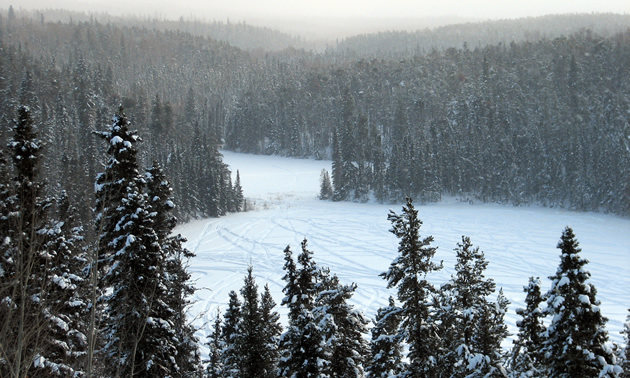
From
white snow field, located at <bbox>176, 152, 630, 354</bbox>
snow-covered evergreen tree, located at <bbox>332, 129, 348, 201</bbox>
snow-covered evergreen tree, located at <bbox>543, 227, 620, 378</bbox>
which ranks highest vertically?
snow-covered evergreen tree, located at <bbox>543, 227, 620, 378</bbox>

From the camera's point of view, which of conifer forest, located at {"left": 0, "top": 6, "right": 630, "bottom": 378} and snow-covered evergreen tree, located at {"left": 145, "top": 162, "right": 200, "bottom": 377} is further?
snow-covered evergreen tree, located at {"left": 145, "top": 162, "right": 200, "bottom": 377}

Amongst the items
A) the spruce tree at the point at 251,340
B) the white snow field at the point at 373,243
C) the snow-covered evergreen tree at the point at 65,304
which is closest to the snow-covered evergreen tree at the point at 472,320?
the spruce tree at the point at 251,340

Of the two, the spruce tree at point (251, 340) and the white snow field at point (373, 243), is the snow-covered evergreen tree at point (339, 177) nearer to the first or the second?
the white snow field at point (373, 243)

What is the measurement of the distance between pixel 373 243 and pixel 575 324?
5039 centimetres

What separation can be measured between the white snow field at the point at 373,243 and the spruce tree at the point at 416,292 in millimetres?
22274

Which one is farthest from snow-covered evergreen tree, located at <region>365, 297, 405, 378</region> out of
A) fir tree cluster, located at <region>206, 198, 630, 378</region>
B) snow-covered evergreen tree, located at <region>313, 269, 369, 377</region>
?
snow-covered evergreen tree, located at <region>313, 269, 369, 377</region>

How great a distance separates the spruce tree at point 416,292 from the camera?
12711 millimetres

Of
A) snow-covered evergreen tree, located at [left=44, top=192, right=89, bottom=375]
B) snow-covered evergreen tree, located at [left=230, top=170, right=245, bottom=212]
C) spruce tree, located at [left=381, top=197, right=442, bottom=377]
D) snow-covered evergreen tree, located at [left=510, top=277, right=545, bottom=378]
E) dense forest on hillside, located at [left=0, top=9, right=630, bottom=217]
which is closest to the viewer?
snow-covered evergreen tree, located at [left=510, top=277, right=545, bottom=378]

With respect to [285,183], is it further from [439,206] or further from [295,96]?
[295,96]

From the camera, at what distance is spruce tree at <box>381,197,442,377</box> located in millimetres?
12711

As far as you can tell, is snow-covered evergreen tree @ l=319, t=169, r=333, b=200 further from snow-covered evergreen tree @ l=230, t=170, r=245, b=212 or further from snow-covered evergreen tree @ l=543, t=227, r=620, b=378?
snow-covered evergreen tree @ l=543, t=227, r=620, b=378

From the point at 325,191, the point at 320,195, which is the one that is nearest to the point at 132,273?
the point at 325,191

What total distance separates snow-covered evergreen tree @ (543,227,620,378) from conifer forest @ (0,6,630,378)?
0.04 metres

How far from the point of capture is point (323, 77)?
16188 centimetres
